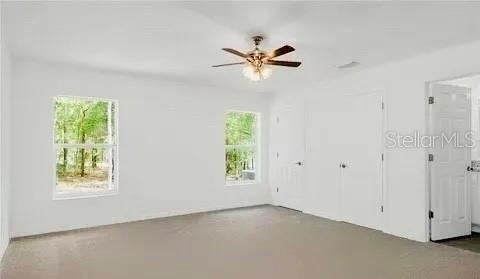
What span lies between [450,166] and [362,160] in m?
1.14

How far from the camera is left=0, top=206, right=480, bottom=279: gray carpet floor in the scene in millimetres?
3307

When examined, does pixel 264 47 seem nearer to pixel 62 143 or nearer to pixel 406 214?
pixel 406 214

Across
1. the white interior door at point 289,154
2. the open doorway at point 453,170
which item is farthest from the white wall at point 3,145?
the open doorway at point 453,170

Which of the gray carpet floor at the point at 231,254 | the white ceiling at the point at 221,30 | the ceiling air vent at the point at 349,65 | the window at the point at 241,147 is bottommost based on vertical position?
the gray carpet floor at the point at 231,254

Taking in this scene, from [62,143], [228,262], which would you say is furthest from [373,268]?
[62,143]

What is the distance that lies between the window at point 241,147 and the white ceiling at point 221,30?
239 centimetres

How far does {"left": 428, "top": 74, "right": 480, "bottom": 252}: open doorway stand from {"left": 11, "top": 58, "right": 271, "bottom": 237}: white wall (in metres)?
3.41

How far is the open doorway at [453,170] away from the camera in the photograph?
4410 mm

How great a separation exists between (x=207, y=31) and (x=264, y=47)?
2.59 feet

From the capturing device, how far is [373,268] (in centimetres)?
341

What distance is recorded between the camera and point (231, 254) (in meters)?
3.88

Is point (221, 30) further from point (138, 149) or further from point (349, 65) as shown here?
point (138, 149)

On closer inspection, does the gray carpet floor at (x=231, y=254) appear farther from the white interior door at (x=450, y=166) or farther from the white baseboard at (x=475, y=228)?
the white baseboard at (x=475, y=228)

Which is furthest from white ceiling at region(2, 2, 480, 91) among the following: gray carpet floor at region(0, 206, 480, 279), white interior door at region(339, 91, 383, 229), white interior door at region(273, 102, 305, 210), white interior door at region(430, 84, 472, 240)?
gray carpet floor at region(0, 206, 480, 279)
